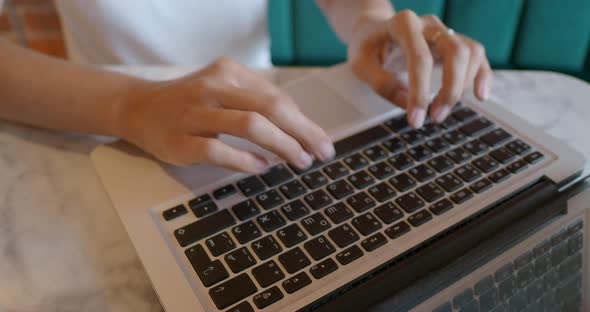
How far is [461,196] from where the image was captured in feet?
1.36

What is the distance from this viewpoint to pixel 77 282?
15.1 inches

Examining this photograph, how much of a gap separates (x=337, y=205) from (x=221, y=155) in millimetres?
108

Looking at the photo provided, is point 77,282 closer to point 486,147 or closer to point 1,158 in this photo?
point 1,158

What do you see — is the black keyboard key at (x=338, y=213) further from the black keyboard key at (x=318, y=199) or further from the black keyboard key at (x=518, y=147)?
the black keyboard key at (x=518, y=147)

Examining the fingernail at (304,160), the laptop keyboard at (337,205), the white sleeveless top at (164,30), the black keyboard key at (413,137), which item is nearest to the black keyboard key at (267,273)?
the laptop keyboard at (337,205)

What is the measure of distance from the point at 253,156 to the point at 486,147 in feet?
0.75

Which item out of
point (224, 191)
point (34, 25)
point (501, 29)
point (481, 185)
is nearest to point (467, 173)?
point (481, 185)

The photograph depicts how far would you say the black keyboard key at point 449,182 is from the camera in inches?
16.6

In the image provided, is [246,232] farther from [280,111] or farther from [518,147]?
[518,147]

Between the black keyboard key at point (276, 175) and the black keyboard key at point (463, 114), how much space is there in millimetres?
199

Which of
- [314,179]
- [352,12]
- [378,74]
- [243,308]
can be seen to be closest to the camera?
[243,308]

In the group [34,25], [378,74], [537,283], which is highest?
[378,74]

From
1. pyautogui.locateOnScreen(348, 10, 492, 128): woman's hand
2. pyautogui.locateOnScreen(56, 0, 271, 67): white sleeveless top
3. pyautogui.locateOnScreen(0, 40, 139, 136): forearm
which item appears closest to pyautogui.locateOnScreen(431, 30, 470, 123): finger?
pyautogui.locateOnScreen(348, 10, 492, 128): woman's hand

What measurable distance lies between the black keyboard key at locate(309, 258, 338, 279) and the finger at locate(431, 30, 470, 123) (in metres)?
0.21
